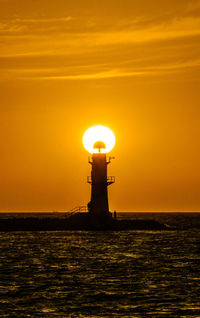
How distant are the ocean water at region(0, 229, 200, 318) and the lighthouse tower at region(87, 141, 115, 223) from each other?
13886mm

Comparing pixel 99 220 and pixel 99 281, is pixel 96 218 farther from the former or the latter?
pixel 99 281

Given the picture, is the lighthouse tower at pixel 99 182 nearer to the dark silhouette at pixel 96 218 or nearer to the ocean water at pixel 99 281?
the dark silhouette at pixel 96 218

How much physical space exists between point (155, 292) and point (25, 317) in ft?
28.9

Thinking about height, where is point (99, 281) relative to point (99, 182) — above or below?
below

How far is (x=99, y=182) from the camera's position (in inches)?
3157

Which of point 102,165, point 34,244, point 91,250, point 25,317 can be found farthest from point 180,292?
point 102,165

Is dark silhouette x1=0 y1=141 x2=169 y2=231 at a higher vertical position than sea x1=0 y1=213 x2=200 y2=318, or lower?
higher

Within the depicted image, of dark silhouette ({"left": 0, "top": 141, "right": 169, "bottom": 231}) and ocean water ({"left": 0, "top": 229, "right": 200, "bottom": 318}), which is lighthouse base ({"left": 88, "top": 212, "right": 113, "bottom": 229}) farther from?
ocean water ({"left": 0, "top": 229, "right": 200, "bottom": 318})

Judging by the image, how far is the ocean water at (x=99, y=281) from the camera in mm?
31047

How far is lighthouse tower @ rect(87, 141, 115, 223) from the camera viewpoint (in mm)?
80312

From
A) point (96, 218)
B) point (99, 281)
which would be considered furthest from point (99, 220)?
point (99, 281)

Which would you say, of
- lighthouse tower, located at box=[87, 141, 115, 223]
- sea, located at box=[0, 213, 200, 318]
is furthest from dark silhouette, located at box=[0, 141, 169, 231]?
sea, located at box=[0, 213, 200, 318]

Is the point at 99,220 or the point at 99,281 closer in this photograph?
the point at 99,281

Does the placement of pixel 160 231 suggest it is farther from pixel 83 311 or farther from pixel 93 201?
pixel 83 311
